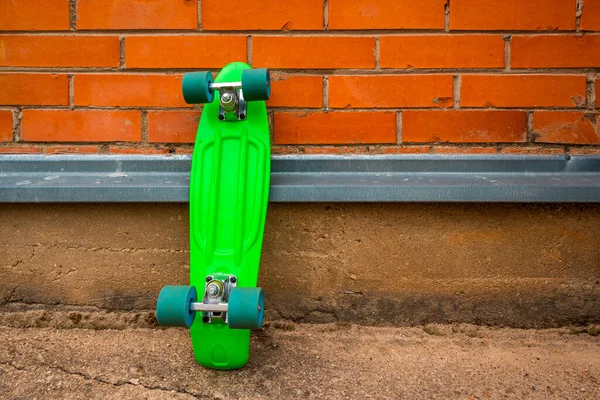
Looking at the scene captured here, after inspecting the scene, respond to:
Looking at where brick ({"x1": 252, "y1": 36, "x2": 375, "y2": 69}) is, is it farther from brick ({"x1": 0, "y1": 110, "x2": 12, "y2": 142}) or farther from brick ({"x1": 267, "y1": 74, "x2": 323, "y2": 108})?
brick ({"x1": 0, "y1": 110, "x2": 12, "y2": 142})

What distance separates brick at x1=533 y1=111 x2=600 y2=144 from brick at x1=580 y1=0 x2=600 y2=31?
9.9 inches

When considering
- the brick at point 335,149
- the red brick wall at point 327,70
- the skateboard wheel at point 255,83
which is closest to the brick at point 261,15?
the red brick wall at point 327,70

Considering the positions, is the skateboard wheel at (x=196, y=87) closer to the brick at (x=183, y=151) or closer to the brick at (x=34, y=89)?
the brick at (x=183, y=151)

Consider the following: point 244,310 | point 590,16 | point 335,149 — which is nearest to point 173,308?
point 244,310

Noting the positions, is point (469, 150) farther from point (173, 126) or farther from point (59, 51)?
point (59, 51)

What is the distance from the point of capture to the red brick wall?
150 centimetres

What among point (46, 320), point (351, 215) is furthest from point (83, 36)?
point (351, 215)

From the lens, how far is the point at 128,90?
1546mm

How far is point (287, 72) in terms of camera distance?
1529 millimetres

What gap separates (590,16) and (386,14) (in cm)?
59

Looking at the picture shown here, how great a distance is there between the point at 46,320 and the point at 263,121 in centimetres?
86

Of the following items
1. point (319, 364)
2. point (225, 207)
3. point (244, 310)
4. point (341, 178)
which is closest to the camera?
point (244, 310)

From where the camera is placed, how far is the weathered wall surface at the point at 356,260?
1.46 metres

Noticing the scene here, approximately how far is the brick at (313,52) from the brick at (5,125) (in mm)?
776
